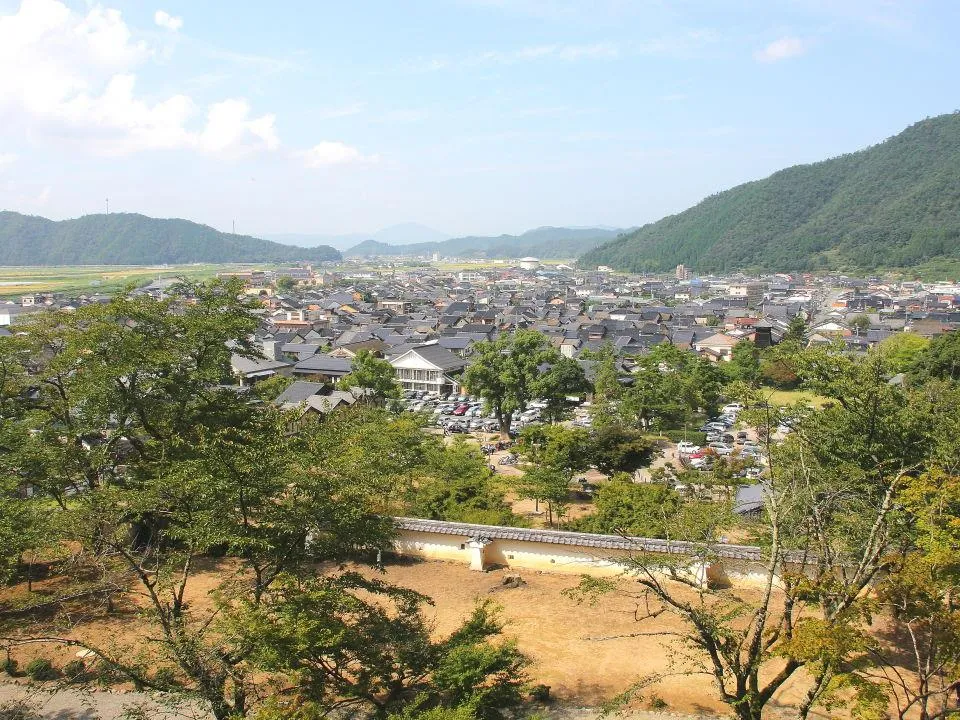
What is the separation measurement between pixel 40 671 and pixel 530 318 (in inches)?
2077

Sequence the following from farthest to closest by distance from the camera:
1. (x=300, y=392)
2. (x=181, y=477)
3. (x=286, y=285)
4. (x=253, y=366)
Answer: (x=286, y=285) → (x=253, y=366) → (x=300, y=392) → (x=181, y=477)

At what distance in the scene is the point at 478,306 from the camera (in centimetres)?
6788

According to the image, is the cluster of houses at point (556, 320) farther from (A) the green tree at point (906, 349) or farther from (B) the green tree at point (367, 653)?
(B) the green tree at point (367, 653)

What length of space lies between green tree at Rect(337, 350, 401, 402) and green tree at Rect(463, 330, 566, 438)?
3.22 m

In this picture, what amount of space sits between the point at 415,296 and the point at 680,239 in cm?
7397

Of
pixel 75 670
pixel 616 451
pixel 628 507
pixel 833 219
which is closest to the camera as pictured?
pixel 75 670

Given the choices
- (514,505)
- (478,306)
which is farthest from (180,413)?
(478,306)

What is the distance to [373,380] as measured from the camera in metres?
27.0

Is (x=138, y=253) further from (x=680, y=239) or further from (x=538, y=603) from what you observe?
(x=538, y=603)

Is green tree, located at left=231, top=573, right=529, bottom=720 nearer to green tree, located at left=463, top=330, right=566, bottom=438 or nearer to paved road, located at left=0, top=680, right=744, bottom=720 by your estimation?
paved road, located at left=0, top=680, right=744, bottom=720

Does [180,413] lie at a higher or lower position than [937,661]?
higher

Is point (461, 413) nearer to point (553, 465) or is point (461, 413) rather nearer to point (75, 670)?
point (553, 465)

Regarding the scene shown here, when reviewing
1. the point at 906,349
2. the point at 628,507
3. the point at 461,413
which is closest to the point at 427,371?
the point at 461,413

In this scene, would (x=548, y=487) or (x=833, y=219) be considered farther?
(x=833, y=219)
